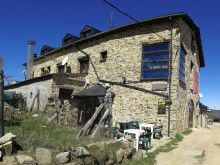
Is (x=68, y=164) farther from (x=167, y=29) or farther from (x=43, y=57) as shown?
(x=43, y=57)

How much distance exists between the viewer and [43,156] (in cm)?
845

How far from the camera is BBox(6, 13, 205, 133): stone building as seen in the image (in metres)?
17.3

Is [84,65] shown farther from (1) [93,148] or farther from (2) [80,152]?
(2) [80,152]

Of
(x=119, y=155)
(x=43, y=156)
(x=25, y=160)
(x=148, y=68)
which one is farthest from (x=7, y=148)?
(x=148, y=68)

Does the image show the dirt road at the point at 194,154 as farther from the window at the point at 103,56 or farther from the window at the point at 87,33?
the window at the point at 87,33

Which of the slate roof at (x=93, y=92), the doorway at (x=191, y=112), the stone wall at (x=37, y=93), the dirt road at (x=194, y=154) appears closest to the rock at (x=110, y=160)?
the dirt road at (x=194, y=154)

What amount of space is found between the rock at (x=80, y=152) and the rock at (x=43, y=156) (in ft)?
2.85

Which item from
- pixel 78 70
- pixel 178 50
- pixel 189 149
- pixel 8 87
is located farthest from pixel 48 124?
pixel 8 87

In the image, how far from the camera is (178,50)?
1742 cm

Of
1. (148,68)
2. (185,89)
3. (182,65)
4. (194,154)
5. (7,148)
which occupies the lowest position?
(194,154)

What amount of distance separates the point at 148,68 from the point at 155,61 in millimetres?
607

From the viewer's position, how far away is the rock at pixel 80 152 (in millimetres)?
9195

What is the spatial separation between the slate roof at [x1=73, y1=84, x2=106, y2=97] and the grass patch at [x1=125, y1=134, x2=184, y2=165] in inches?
213

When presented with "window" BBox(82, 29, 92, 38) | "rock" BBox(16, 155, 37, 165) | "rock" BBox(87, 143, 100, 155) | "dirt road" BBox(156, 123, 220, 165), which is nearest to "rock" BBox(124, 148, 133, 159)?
"dirt road" BBox(156, 123, 220, 165)
